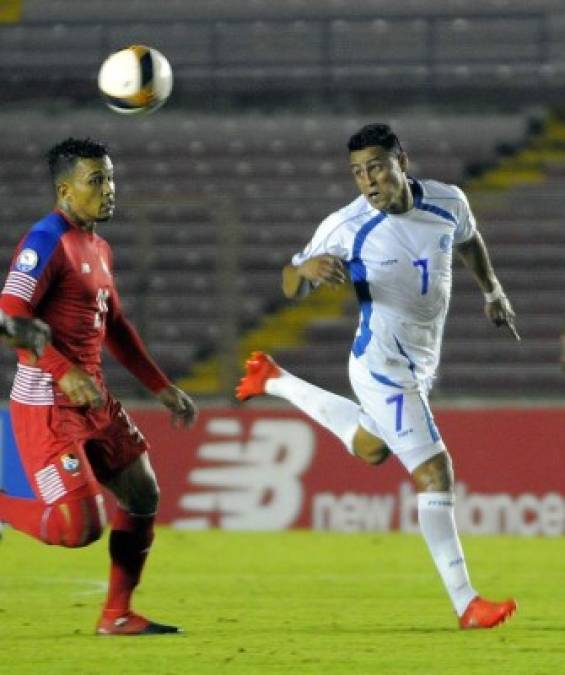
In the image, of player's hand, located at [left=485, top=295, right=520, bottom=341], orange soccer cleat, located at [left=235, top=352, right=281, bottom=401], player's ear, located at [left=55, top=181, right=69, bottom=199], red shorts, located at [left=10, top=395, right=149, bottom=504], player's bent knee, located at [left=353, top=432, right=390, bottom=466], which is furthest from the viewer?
orange soccer cleat, located at [left=235, top=352, right=281, bottom=401]

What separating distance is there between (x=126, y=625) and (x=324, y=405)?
64.6 inches

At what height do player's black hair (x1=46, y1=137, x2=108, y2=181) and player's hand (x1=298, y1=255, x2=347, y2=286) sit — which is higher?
player's black hair (x1=46, y1=137, x2=108, y2=181)

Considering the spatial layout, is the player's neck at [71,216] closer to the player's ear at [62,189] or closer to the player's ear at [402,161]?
the player's ear at [62,189]

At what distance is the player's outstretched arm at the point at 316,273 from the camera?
7.27 m

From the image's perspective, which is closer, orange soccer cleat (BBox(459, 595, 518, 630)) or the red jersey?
the red jersey

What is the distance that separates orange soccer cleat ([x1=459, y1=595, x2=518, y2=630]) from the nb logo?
5.93m

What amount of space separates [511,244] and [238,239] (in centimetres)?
342

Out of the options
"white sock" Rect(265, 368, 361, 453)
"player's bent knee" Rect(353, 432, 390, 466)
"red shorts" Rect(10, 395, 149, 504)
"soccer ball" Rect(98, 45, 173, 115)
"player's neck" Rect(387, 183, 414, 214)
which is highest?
"soccer ball" Rect(98, 45, 173, 115)

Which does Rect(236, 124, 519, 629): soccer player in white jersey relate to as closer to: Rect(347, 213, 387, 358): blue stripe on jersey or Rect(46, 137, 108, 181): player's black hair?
Rect(347, 213, 387, 358): blue stripe on jersey

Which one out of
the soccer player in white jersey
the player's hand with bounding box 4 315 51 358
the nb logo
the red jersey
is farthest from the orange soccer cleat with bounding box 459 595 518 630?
the nb logo

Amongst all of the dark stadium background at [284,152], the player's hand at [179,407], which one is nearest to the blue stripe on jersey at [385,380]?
the player's hand at [179,407]

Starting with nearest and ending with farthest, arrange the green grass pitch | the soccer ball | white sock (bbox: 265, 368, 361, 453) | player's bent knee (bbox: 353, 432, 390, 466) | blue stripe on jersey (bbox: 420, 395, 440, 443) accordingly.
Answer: the green grass pitch
blue stripe on jersey (bbox: 420, 395, 440, 443)
player's bent knee (bbox: 353, 432, 390, 466)
white sock (bbox: 265, 368, 361, 453)
the soccer ball

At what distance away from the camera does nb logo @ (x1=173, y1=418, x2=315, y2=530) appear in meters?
13.6

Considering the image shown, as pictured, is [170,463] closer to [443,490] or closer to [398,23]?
[443,490]
